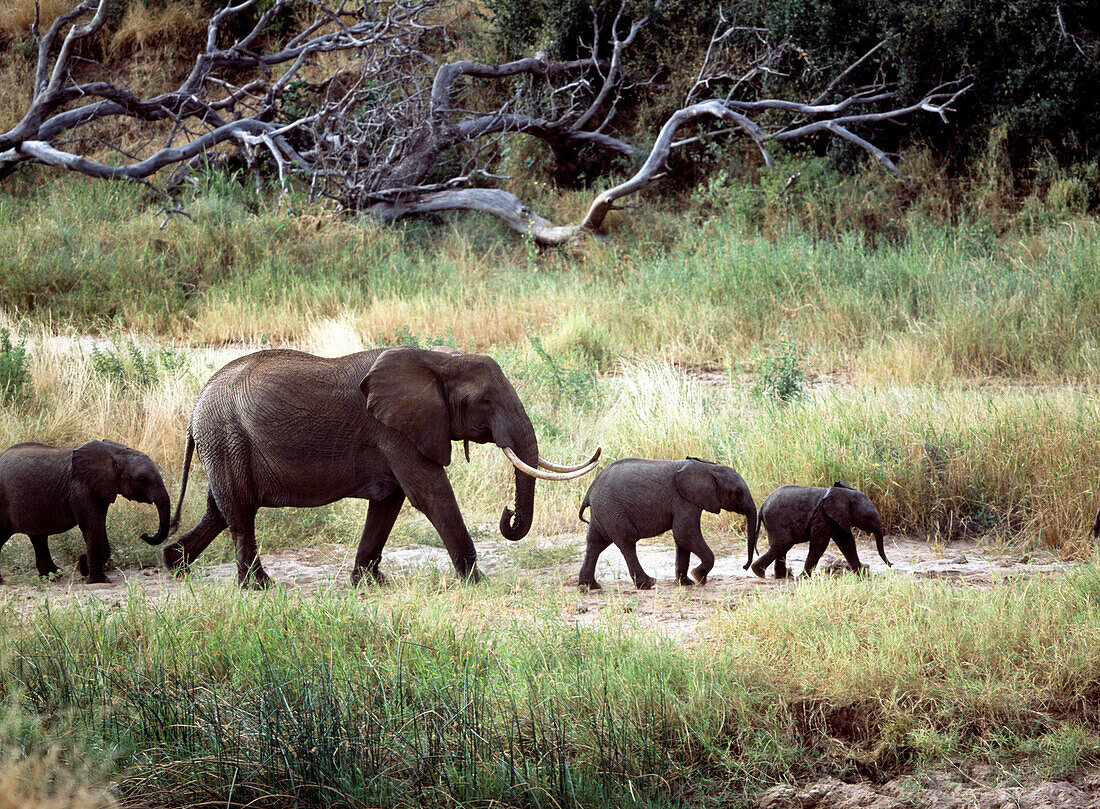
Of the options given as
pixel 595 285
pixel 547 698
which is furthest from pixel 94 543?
pixel 595 285

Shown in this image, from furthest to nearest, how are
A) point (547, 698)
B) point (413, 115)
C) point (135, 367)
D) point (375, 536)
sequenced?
point (413, 115) → point (135, 367) → point (375, 536) → point (547, 698)

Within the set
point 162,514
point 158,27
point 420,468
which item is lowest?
point 162,514

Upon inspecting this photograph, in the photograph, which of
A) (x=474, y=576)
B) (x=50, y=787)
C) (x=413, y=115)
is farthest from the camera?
(x=413, y=115)

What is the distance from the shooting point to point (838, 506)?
18.3ft

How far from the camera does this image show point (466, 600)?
Result: 5.36 metres

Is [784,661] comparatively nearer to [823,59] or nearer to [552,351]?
[552,351]

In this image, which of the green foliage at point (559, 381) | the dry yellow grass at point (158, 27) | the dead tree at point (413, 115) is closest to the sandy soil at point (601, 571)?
the green foliage at point (559, 381)

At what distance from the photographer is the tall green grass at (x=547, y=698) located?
3854 mm

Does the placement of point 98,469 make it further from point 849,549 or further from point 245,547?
point 849,549

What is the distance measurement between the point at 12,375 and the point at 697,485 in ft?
20.0

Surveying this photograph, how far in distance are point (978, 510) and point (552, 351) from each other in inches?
196

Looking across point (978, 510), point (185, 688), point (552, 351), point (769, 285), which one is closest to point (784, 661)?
point (185, 688)

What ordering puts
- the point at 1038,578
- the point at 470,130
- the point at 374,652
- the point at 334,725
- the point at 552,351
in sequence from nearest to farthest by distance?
the point at 334,725 < the point at 374,652 < the point at 1038,578 < the point at 552,351 < the point at 470,130

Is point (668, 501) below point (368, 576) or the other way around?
the other way around
